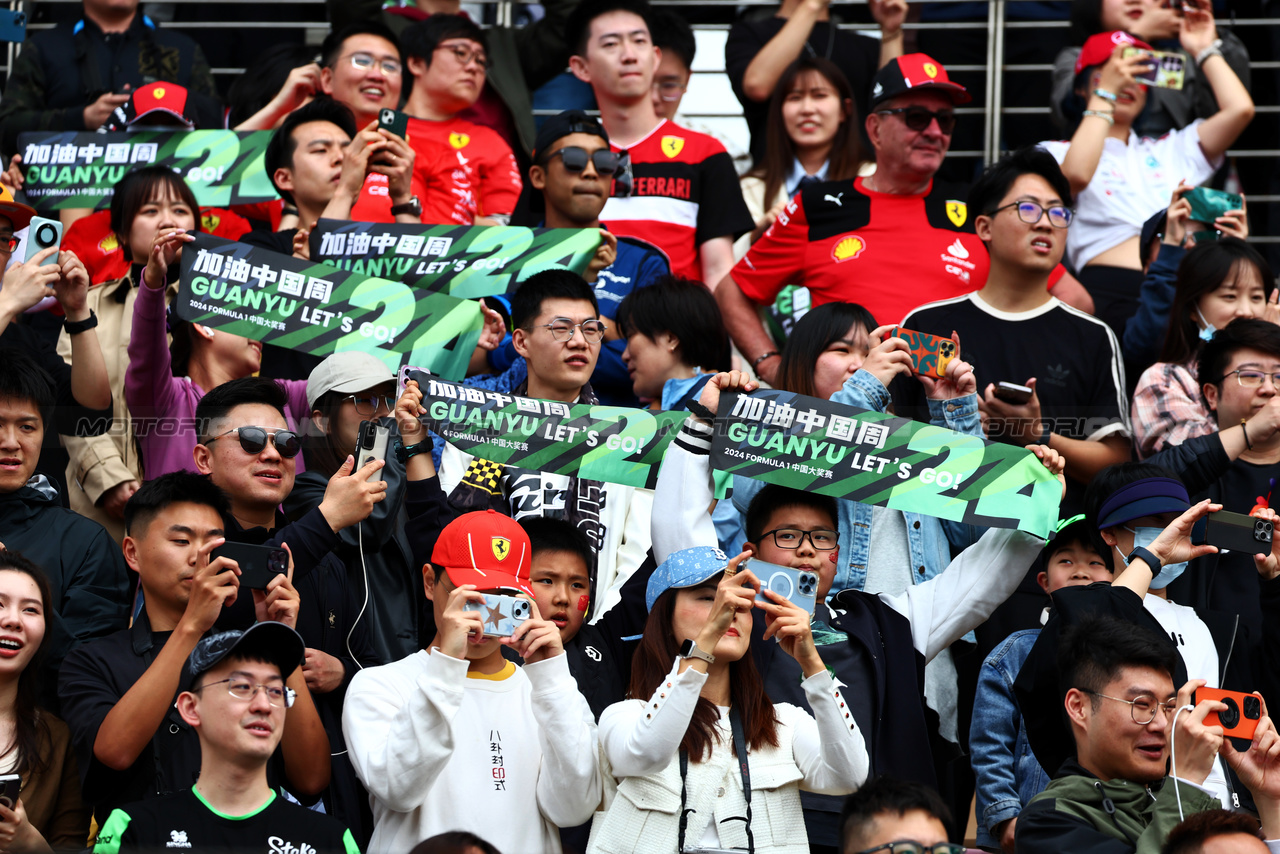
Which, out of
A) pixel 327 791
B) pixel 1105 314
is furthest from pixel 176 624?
pixel 1105 314

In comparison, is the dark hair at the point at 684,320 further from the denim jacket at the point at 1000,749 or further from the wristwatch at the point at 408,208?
the denim jacket at the point at 1000,749

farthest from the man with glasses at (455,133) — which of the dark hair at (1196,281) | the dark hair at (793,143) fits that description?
the dark hair at (1196,281)

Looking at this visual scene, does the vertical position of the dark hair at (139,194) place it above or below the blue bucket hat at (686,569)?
above

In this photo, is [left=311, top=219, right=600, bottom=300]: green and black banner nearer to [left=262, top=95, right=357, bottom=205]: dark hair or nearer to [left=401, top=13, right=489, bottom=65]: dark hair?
[left=262, top=95, right=357, bottom=205]: dark hair

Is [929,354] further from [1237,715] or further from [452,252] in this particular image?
[452,252]

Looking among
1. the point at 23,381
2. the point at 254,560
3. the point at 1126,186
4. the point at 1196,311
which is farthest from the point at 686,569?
the point at 1126,186

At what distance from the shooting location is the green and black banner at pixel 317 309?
5934 millimetres

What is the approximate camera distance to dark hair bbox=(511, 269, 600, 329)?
243 inches

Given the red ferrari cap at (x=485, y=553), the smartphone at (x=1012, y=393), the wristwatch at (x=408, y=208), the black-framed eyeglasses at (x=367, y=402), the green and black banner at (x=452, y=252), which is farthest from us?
the wristwatch at (x=408, y=208)

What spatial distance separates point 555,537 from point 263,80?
14.2 ft

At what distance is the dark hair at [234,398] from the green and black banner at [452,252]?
112 centimetres

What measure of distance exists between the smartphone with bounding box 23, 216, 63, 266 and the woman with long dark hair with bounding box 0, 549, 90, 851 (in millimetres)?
1483

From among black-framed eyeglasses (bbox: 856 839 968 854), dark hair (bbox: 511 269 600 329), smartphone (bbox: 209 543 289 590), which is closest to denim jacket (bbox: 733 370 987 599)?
dark hair (bbox: 511 269 600 329)

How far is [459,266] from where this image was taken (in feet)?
21.9
